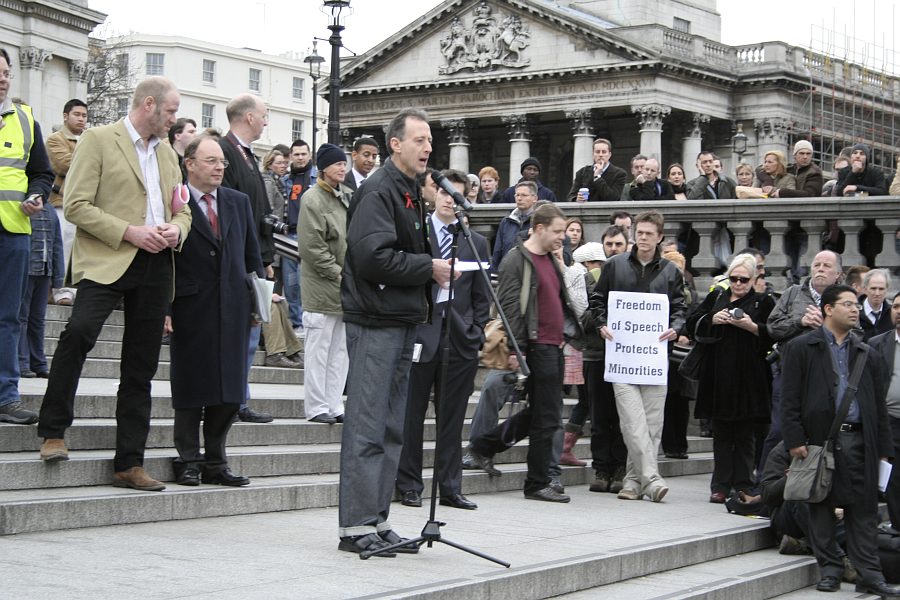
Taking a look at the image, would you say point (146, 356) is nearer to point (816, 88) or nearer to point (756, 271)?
point (756, 271)

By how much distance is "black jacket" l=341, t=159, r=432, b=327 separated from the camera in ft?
23.5

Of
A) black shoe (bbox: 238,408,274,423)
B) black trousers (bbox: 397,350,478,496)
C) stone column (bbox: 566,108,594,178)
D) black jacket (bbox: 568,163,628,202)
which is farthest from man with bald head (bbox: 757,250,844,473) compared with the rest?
stone column (bbox: 566,108,594,178)

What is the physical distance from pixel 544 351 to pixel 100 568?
4707 millimetres

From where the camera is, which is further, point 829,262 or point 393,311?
point 829,262

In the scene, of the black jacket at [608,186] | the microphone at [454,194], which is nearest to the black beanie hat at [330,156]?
the microphone at [454,194]

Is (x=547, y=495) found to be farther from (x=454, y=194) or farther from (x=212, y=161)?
(x=454, y=194)

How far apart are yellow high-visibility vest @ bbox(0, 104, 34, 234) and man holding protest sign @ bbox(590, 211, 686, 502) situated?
465 cm

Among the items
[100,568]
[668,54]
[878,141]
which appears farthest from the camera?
[668,54]

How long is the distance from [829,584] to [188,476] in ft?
13.9

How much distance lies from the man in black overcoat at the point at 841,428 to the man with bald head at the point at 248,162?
3.68 metres

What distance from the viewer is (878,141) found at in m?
48.7

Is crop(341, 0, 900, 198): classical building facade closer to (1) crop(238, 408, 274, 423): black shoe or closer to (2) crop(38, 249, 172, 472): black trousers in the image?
(1) crop(238, 408, 274, 423): black shoe

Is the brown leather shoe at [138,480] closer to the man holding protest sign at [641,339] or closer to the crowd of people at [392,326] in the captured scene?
the crowd of people at [392,326]

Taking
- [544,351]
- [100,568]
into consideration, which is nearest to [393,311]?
[100,568]
